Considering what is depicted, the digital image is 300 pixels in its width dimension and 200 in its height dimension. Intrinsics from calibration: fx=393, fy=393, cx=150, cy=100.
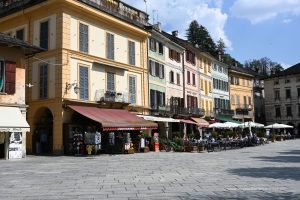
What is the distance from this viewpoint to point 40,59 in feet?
90.9

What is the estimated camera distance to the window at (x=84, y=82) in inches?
1084

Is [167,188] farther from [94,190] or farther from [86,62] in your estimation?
[86,62]

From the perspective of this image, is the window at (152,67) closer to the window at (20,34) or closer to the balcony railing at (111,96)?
the balcony railing at (111,96)

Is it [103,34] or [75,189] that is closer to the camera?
[75,189]

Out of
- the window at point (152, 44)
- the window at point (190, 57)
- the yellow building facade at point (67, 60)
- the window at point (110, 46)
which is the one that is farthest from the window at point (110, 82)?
the window at point (190, 57)

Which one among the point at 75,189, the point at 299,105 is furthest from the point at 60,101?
the point at 299,105

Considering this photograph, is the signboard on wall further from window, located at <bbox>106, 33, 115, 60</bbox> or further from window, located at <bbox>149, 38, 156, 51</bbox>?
window, located at <bbox>149, 38, 156, 51</bbox>

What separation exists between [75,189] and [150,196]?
2354 mm

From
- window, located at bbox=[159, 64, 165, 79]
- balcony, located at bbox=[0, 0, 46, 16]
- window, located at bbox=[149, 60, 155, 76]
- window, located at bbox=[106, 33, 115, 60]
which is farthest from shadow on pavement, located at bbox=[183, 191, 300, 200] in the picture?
window, located at bbox=[159, 64, 165, 79]

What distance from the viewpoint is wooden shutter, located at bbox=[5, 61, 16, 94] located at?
22203mm

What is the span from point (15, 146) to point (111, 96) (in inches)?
364

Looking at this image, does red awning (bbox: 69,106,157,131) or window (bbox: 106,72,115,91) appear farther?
window (bbox: 106,72,115,91)

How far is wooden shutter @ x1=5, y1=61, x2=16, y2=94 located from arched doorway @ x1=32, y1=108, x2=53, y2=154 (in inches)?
221

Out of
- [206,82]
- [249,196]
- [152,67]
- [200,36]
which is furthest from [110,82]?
[200,36]
